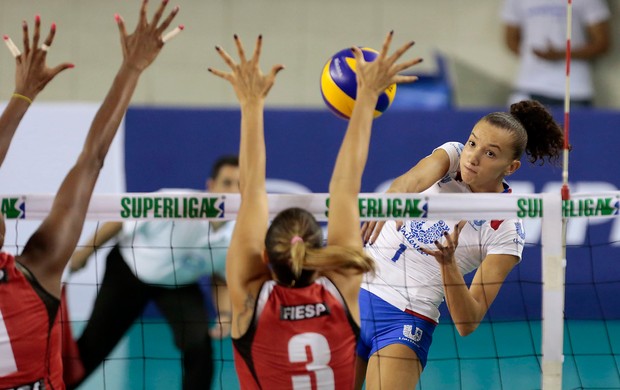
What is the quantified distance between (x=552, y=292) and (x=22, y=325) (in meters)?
2.16

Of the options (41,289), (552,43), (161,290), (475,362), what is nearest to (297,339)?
(41,289)

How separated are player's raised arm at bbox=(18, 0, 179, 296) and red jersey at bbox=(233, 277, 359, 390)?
66cm

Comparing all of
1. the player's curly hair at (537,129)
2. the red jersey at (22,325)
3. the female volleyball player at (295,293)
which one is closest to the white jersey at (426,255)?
the player's curly hair at (537,129)

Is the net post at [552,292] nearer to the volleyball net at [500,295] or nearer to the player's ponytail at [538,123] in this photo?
the volleyball net at [500,295]

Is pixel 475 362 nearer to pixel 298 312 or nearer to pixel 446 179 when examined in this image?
pixel 446 179

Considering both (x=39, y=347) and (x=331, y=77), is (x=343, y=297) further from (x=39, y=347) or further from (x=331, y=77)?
(x=331, y=77)

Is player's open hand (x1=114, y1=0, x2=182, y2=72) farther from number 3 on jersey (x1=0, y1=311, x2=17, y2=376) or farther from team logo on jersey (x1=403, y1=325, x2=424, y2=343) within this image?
team logo on jersey (x1=403, y1=325, x2=424, y2=343)

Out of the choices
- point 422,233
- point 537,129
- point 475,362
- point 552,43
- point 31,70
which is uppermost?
point 552,43

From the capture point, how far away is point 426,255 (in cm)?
425

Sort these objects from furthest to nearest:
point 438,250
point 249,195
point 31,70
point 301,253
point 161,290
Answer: point 161,290 < point 438,250 < point 31,70 < point 249,195 < point 301,253

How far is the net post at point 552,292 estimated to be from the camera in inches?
152

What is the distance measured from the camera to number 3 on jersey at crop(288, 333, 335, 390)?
3.03m

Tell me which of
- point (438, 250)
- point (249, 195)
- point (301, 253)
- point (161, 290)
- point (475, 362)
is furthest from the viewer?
point (475, 362)

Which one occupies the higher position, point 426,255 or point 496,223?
point 496,223
